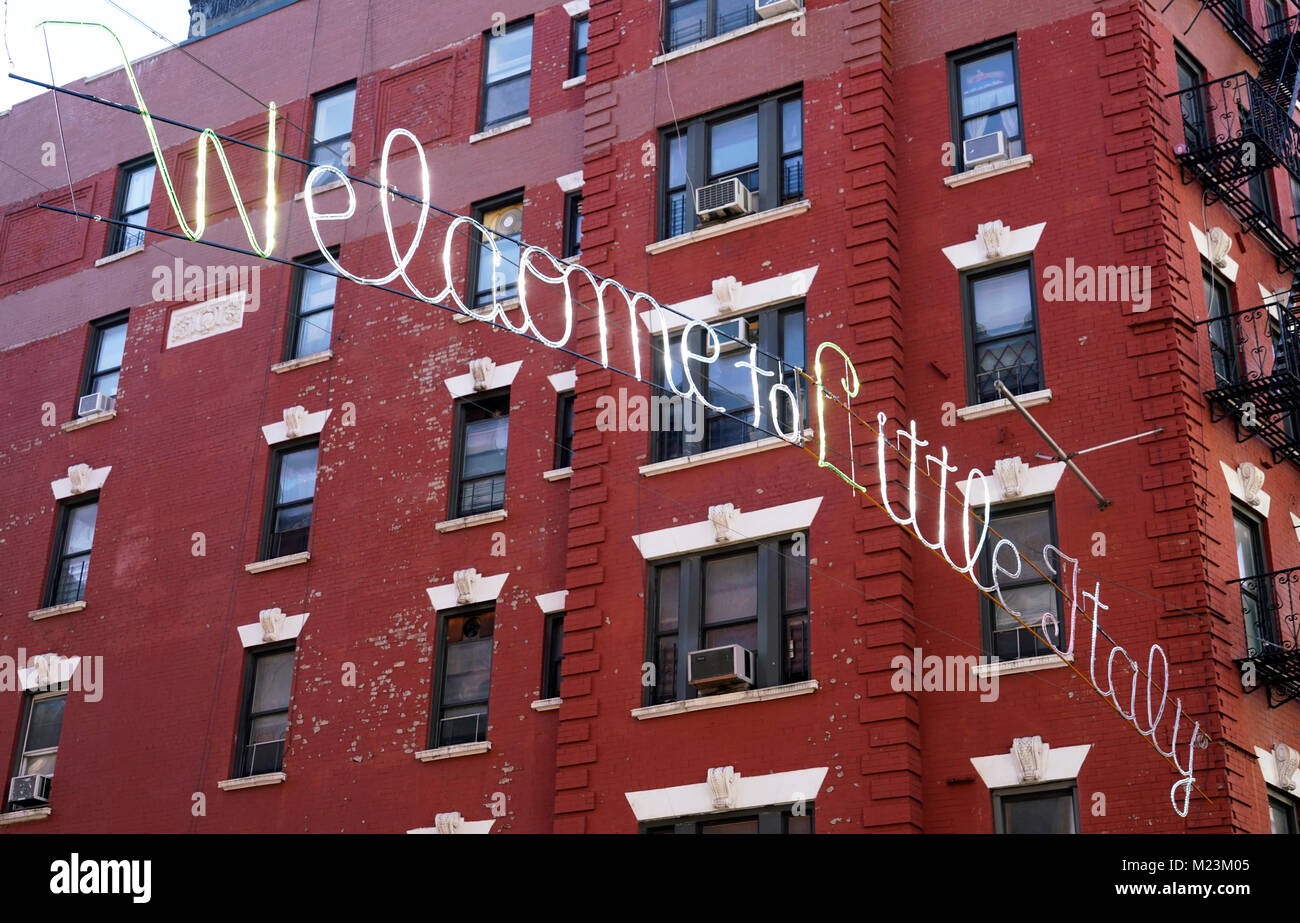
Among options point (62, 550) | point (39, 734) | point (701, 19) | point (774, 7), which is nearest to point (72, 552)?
point (62, 550)

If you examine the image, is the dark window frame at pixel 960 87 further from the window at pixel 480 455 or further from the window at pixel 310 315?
the window at pixel 310 315

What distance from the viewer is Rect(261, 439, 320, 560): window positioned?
26844 millimetres

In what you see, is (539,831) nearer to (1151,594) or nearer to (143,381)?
(1151,594)

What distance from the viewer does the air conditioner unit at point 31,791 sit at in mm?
26938

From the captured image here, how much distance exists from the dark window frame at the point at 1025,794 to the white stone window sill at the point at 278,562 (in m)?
11.8

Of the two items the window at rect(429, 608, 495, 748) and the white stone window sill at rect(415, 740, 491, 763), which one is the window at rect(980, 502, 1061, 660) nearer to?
the white stone window sill at rect(415, 740, 491, 763)

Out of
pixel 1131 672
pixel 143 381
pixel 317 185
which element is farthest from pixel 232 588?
pixel 1131 672

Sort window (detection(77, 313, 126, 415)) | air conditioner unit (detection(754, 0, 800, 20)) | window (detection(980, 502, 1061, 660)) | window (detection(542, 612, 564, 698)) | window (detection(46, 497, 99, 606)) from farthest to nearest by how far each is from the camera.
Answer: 1. window (detection(77, 313, 126, 415))
2. window (detection(46, 497, 99, 606))
3. air conditioner unit (detection(754, 0, 800, 20))
4. window (detection(542, 612, 564, 698))
5. window (detection(980, 502, 1061, 660))

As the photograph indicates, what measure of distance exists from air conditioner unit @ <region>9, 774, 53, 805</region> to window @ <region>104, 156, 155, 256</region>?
1036 centimetres

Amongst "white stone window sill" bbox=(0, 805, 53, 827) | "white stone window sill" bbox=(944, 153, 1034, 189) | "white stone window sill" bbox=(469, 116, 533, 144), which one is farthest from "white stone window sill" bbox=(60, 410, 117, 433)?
"white stone window sill" bbox=(944, 153, 1034, 189)

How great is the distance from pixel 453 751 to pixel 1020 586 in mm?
8255

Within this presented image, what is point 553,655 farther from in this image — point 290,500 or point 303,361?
point 303,361
